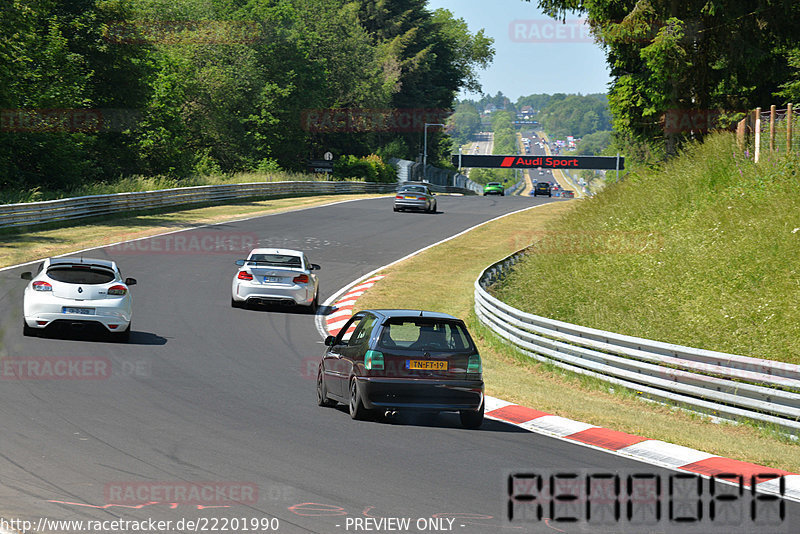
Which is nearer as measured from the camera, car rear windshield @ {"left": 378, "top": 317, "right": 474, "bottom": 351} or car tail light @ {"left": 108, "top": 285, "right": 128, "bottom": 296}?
car rear windshield @ {"left": 378, "top": 317, "right": 474, "bottom": 351}

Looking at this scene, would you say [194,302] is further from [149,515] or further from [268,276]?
[149,515]

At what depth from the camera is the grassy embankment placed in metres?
13.9

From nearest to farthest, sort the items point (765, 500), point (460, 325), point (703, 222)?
point (765, 500) < point (460, 325) < point (703, 222)

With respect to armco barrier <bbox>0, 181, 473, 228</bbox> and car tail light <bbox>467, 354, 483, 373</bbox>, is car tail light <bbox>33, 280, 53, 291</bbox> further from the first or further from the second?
armco barrier <bbox>0, 181, 473, 228</bbox>

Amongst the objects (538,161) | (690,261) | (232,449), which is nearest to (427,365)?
(232,449)

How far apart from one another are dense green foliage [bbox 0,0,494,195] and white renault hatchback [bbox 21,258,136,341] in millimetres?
26115

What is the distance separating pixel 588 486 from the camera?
28.4 ft

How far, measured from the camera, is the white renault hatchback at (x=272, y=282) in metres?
23.0

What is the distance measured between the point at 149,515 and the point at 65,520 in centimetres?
60

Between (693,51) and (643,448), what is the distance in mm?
21394

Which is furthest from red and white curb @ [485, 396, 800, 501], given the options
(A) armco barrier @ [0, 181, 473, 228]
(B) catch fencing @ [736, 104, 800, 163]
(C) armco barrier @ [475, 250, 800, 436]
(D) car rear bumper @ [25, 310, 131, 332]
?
(A) armco barrier @ [0, 181, 473, 228]

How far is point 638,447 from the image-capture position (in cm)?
1088

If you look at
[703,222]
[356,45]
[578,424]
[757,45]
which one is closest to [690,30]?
[757,45]

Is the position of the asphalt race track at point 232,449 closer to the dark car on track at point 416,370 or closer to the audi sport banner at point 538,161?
the dark car on track at point 416,370
